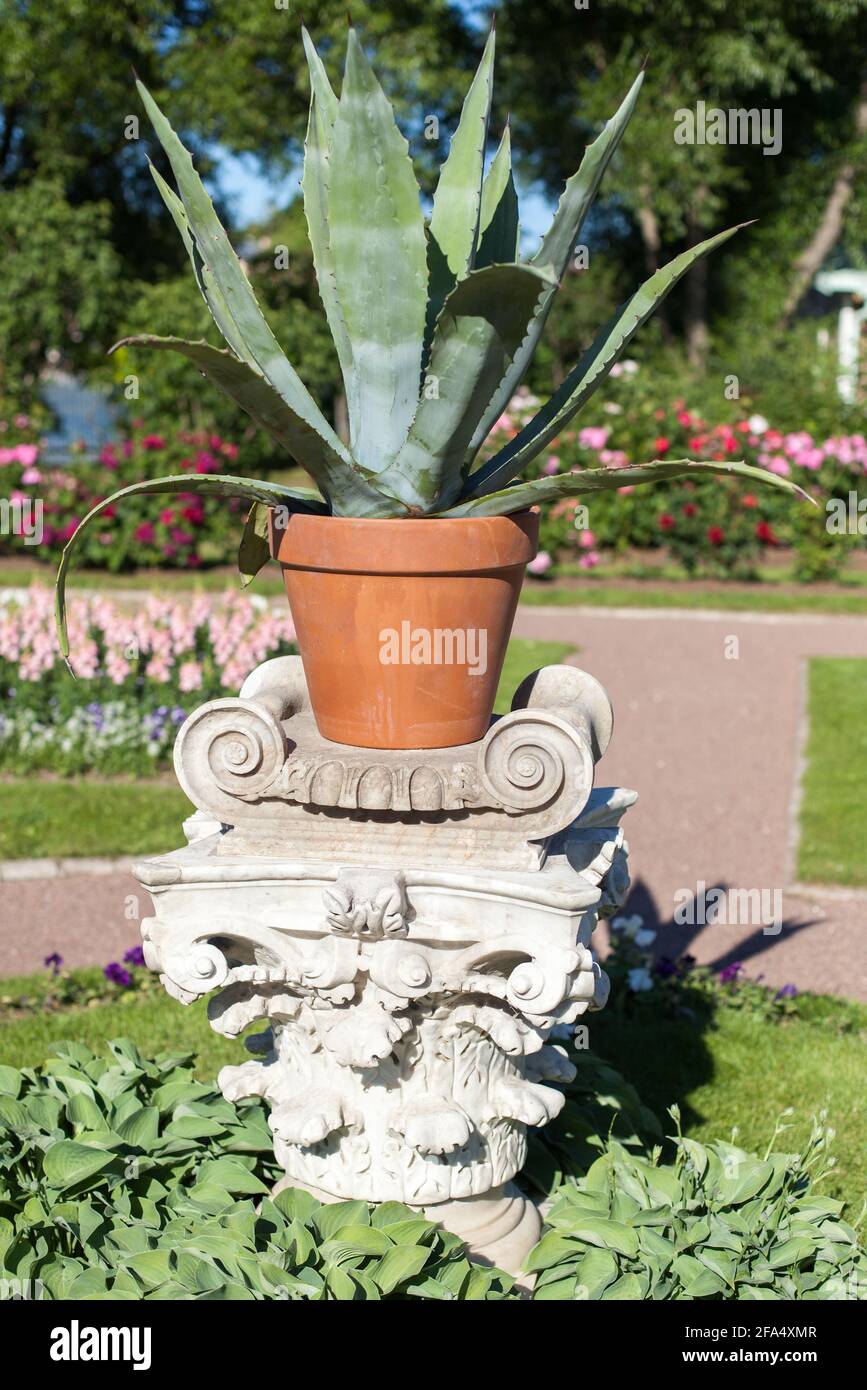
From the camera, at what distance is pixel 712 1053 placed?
424 cm

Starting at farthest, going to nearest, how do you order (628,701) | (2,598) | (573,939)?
(628,701), (2,598), (573,939)

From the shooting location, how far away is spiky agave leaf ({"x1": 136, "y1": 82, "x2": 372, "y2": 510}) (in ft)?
8.17

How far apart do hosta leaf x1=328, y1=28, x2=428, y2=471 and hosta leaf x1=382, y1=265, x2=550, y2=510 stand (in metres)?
0.10

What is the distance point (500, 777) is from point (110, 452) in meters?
9.67

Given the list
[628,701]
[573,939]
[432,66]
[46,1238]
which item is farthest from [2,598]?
[432,66]

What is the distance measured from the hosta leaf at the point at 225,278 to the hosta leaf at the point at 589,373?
1.10 ft

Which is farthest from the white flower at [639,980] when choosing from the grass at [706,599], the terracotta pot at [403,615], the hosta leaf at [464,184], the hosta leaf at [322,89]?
the grass at [706,599]

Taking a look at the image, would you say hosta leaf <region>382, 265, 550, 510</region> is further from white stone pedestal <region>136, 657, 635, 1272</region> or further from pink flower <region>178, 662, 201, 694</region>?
pink flower <region>178, 662, 201, 694</region>

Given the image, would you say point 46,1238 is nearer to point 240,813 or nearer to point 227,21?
point 240,813

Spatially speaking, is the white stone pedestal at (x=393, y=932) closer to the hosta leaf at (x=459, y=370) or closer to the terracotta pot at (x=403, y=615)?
the terracotta pot at (x=403, y=615)

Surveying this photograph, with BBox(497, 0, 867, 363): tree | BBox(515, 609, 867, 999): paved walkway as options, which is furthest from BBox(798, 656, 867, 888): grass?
BBox(497, 0, 867, 363): tree

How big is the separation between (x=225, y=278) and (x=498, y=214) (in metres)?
0.59

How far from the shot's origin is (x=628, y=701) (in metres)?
8.34

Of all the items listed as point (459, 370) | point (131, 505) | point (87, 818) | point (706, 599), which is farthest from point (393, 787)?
point (131, 505)
